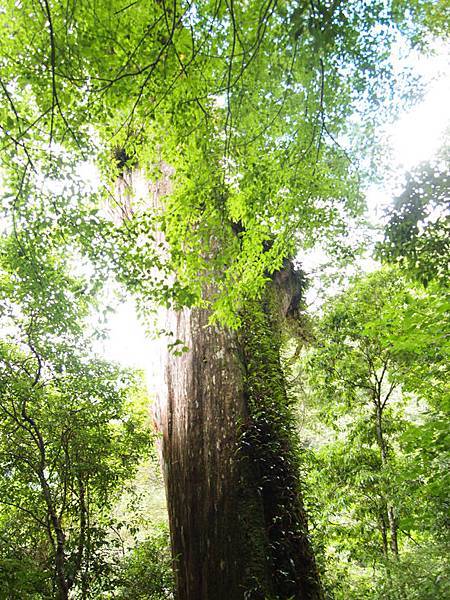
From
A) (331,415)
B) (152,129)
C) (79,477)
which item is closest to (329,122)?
(152,129)

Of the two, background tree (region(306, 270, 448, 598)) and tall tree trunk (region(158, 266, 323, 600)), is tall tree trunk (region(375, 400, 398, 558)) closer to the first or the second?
background tree (region(306, 270, 448, 598))

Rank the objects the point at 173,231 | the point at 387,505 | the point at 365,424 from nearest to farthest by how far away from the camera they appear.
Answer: the point at 173,231
the point at 387,505
the point at 365,424

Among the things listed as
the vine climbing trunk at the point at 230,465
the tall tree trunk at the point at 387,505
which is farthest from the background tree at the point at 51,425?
the tall tree trunk at the point at 387,505

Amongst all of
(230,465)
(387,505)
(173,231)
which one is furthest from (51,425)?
(387,505)

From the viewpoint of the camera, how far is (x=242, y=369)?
5.23 meters

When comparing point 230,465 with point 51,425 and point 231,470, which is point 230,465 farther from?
point 51,425

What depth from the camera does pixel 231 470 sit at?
175 inches

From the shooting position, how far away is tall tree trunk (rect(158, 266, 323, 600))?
4.04 meters

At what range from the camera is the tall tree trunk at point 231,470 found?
4043mm

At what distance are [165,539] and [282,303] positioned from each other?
13.7ft

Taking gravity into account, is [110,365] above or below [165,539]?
above

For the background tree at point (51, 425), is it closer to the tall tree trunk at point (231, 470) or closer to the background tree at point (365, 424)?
the tall tree trunk at point (231, 470)

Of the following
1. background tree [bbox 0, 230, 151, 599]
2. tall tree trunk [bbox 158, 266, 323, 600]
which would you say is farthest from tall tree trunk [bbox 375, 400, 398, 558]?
background tree [bbox 0, 230, 151, 599]

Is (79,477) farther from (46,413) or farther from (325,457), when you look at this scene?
(325,457)
